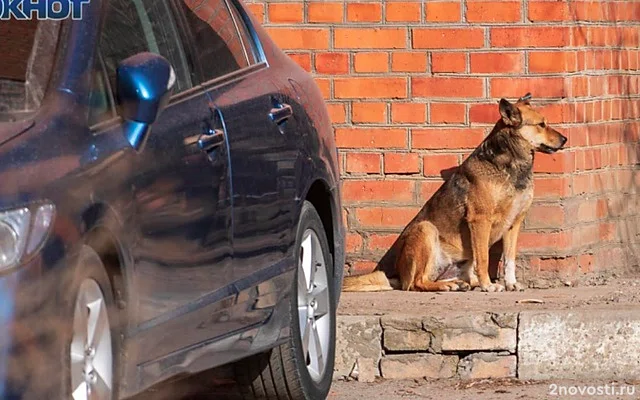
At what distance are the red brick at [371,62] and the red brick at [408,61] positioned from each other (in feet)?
0.16

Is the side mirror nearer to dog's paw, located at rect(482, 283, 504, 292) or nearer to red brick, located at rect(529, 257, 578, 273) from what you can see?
dog's paw, located at rect(482, 283, 504, 292)

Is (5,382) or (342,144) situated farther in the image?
(342,144)

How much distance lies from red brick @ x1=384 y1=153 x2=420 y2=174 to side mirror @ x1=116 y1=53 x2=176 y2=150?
414cm

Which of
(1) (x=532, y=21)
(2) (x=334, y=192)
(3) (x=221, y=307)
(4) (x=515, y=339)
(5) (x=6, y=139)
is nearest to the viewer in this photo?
(5) (x=6, y=139)

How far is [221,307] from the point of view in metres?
5.05

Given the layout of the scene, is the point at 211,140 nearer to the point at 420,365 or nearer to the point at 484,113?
the point at 420,365

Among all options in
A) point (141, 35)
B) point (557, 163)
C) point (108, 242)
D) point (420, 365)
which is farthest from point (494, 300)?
point (108, 242)

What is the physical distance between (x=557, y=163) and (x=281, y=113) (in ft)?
10.7

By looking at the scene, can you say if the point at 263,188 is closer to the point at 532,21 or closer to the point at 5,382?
the point at 5,382

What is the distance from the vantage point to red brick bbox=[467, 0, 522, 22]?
A: 841cm

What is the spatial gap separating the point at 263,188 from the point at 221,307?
622mm

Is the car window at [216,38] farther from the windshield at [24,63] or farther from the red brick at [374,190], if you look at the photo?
the red brick at [374,190]

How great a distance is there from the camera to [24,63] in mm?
4379

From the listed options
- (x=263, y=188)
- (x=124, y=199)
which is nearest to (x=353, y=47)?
(x=263, y=188)
